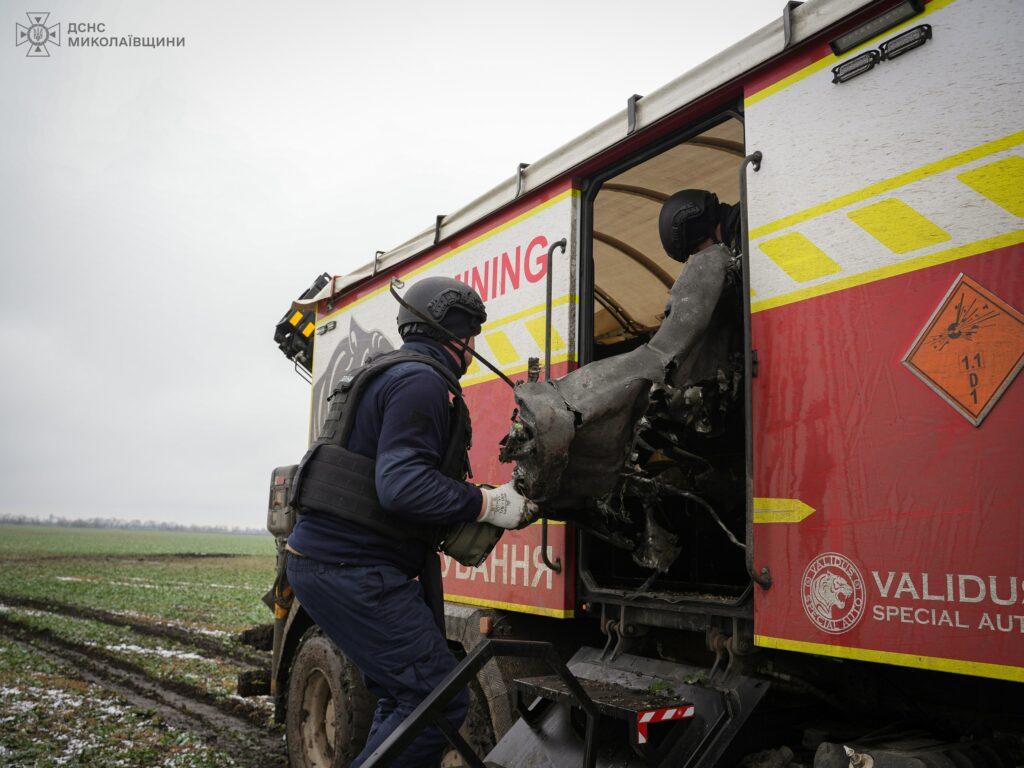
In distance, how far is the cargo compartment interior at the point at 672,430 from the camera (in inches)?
144

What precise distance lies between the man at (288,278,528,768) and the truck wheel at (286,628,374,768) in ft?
4.30

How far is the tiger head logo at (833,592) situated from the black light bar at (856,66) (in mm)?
1595

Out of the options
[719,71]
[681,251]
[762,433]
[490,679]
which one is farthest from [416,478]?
[719,71]

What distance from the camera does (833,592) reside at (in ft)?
8.21

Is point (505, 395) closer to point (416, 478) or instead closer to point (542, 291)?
point (542, 291)

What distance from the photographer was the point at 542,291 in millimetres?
4051

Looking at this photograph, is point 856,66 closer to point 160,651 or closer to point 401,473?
point 401,473

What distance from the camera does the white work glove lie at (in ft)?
9.96

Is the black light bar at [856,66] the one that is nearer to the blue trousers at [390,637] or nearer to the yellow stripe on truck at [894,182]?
the yellow stripe on truck at [894,182]

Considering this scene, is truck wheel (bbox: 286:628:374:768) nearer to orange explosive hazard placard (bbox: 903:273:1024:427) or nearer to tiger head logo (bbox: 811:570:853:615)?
tiger head logo (bbox: 811:570:853:615)

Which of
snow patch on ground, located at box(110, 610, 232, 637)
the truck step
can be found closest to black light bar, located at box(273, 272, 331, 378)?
the truck step

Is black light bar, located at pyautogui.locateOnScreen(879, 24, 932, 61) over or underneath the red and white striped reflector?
over

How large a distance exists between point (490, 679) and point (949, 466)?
7.87 feet

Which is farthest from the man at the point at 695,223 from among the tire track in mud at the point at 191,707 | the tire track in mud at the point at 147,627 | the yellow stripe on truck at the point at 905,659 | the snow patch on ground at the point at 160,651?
the snow patch on ground at the point at 160,651
